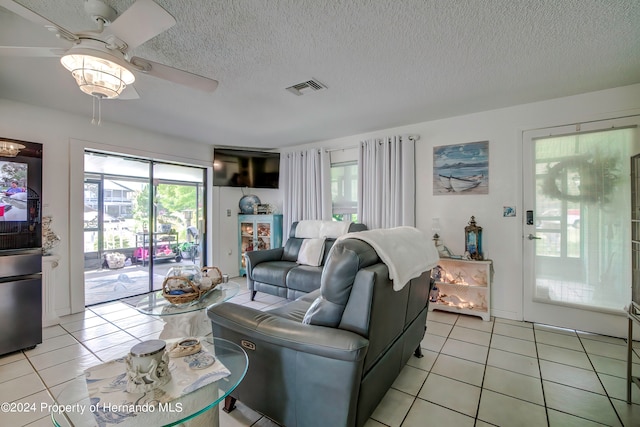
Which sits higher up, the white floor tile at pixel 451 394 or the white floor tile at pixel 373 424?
the white floor tile at pixel 451 394

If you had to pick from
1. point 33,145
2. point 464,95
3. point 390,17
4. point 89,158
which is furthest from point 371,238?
point 89,158

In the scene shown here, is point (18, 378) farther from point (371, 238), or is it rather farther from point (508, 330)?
point (508, 330)

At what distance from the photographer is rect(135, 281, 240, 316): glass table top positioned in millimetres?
1990

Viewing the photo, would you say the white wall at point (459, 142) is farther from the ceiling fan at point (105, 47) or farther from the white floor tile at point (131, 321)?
the ceiling fan at point (105, 47)

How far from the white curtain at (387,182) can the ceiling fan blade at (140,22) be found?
2994 millimetres

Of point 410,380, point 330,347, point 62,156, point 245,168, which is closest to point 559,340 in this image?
point 410,380

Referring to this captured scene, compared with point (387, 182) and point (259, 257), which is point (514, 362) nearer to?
point (387, 182)

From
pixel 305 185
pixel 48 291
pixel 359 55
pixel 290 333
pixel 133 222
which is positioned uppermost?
pixel 359 55

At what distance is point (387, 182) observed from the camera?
3807mm

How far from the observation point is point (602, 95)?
267 centimetres

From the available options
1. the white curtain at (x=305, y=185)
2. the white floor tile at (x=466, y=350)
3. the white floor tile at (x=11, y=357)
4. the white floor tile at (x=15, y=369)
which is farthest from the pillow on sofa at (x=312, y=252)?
the white floor tile at (x=11, y=357)

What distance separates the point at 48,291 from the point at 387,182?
414 cm

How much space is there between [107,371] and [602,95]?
170 inches

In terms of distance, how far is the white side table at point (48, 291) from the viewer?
2.92 meters
